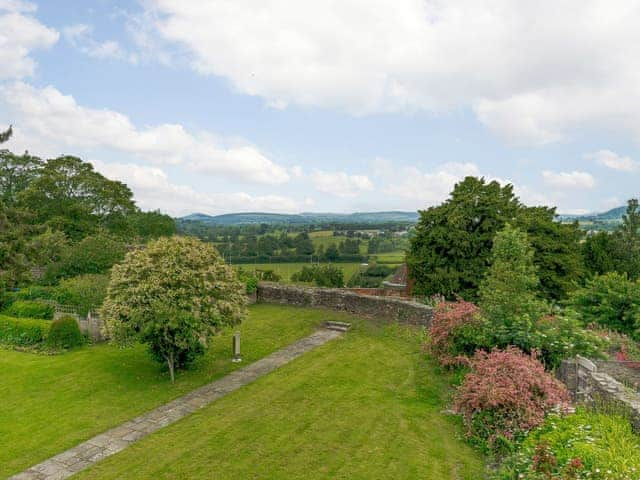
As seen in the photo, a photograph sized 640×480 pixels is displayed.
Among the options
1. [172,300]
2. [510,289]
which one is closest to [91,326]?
[172,300]

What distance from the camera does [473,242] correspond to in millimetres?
19953

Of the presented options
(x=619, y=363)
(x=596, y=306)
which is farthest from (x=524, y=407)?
(x=596, y=306)

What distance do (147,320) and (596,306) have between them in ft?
55.7

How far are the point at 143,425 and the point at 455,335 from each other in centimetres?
854

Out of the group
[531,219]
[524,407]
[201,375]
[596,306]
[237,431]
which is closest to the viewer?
[524,407]

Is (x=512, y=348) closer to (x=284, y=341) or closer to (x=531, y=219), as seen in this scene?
(x=284, y=341)

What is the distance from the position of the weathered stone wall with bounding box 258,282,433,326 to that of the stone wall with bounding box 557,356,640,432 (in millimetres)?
5983

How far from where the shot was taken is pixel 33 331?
14953 millimetres

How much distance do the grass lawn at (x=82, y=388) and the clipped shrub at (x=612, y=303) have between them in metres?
11.5

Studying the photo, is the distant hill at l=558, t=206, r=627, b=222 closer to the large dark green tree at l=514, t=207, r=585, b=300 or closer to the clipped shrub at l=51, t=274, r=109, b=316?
the large dark green tree at l=514, t=207, r=585, b=300

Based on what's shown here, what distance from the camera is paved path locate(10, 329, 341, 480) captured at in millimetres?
7148

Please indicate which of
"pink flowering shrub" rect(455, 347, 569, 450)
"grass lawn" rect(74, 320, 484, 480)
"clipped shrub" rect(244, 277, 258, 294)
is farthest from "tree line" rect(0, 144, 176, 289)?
"pink flowering shrub" rect(455, 347, 569, 450)

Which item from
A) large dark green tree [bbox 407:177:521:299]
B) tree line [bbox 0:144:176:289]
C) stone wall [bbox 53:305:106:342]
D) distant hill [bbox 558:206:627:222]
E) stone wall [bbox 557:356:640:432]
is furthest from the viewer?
distant hill [bbox 558:206:627:222]

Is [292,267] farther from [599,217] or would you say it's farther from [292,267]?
[599,217]
